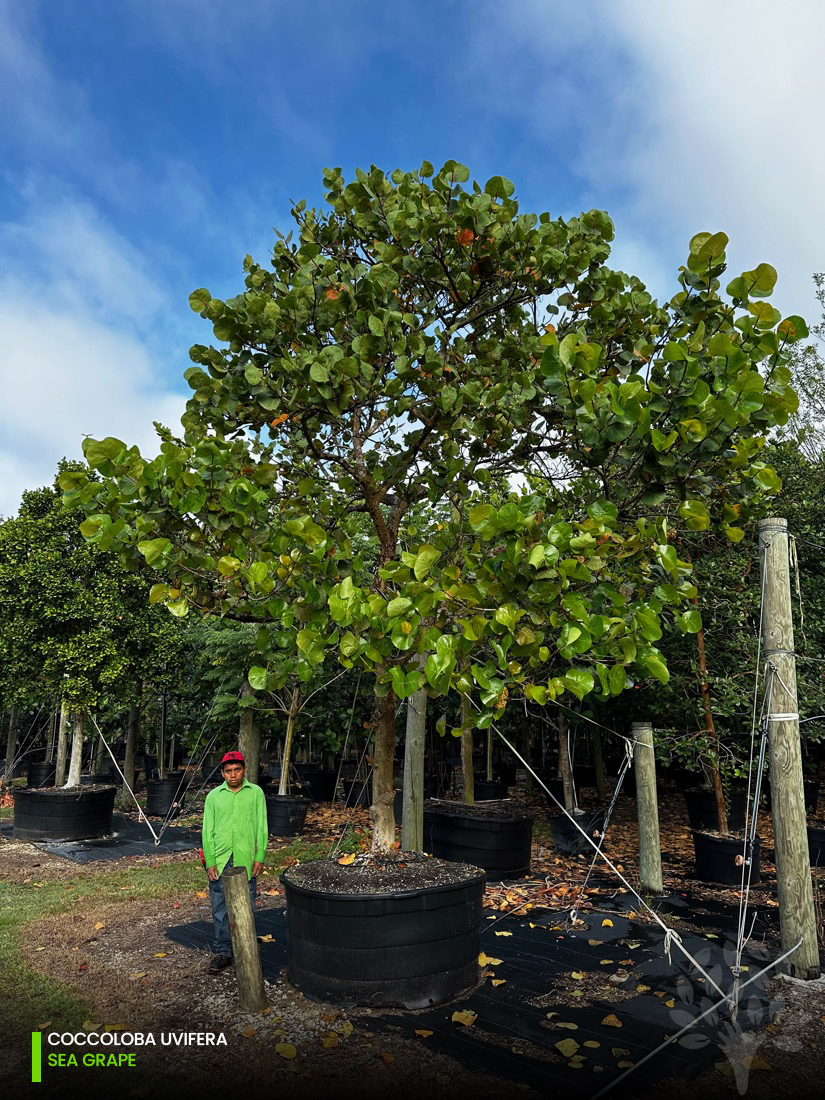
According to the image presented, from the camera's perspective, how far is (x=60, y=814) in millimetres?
10680

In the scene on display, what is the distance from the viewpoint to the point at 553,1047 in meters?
3.83

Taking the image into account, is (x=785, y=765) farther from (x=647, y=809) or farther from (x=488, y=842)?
(x=488, y=842)

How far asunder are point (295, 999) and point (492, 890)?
348 cm

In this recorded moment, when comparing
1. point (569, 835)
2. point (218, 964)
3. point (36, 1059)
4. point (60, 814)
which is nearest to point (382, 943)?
point (218, 964)

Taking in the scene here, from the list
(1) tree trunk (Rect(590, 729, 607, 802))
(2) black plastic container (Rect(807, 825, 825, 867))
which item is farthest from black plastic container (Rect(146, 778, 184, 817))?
(2) black plastic container (Rect(807, 825, 825, 867))

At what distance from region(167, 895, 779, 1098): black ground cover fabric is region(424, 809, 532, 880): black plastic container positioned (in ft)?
5.55

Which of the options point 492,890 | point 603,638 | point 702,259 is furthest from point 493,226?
A: point 492,890

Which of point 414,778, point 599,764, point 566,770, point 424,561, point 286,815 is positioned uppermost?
point 424,561

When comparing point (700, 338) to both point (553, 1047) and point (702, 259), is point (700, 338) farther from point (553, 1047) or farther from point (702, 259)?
point (553, 1047)

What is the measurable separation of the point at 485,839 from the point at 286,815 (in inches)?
190

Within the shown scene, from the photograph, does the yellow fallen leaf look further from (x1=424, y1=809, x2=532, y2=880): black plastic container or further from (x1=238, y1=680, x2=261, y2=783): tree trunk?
(x1=238, y1=680, x2=261, y2=783): tree trunk

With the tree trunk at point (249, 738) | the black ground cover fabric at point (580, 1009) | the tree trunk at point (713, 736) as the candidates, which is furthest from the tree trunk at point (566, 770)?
the tree trunk at point (249, 738)

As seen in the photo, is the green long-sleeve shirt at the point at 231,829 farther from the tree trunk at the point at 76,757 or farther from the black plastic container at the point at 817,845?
the tree trunk at the point at 76,757

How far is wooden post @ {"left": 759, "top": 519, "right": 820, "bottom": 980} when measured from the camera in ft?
15.9
